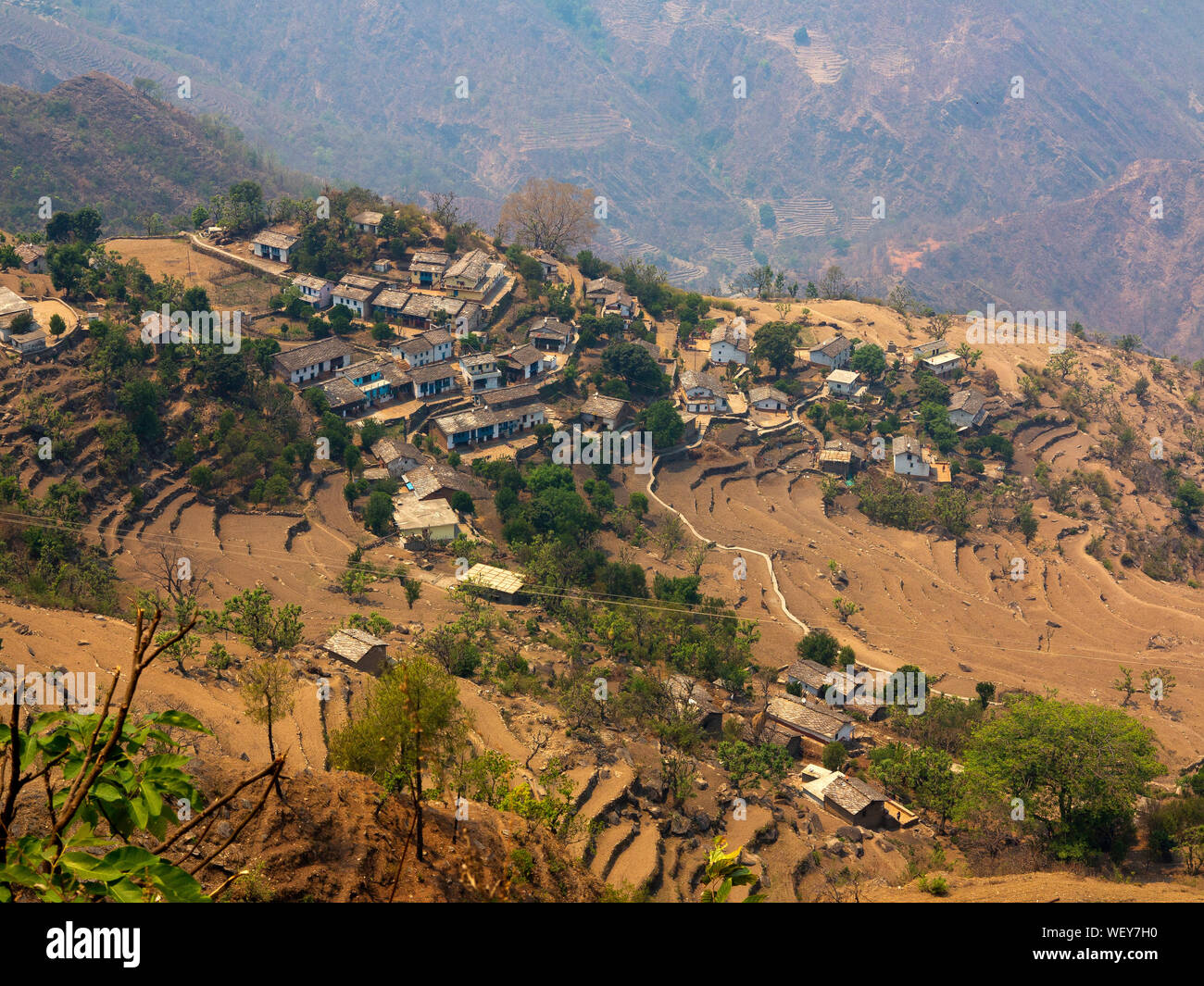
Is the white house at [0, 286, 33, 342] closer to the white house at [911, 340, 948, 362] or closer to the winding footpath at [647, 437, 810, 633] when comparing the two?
the winding footpath at [647, 437, 810, 633]

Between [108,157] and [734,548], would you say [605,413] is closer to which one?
[734,548]

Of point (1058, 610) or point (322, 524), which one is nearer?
point (322, 524)

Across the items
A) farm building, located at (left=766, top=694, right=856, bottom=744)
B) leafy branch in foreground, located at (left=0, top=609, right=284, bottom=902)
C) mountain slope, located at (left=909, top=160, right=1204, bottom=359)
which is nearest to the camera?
leafy branch in foreground, located at (left=0, top=609, right=284, bottom=902)

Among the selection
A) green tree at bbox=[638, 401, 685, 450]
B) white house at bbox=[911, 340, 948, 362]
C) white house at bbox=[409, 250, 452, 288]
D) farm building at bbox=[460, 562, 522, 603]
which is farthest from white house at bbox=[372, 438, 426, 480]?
white house at bbox=[911, 340, 948, 362]

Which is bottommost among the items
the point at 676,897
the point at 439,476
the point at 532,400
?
the point at 676,897

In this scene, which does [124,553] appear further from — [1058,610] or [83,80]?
[83,80]

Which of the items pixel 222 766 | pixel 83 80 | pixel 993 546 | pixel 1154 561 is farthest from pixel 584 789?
pixel 83 80

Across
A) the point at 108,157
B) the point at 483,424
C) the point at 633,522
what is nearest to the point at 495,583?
the point at 633,522

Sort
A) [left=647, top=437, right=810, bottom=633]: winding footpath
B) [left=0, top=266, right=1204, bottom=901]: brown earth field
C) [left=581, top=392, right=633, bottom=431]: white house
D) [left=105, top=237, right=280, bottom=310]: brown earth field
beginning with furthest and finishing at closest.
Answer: [left=105, top=237, right=280, bottom=310]: brown earth field, [left=581, top=392, right=633, bottom=431]: white house, [left=647, top=437, right=810, bottom=633]: winding footpath, [left=0, top=266, right=1204, bottom=901]: brown earth field
